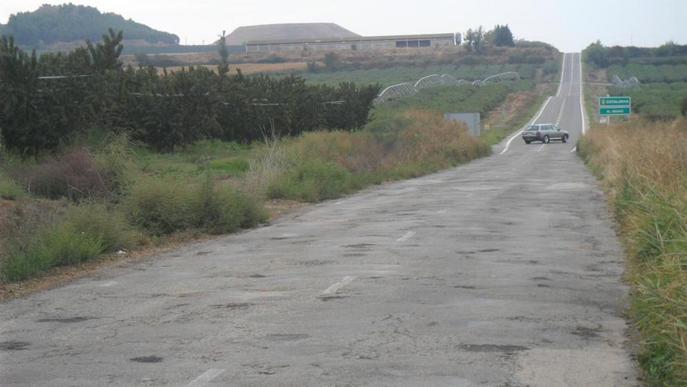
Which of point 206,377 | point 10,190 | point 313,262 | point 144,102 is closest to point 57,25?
point 144,102

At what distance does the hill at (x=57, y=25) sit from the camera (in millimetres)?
131500

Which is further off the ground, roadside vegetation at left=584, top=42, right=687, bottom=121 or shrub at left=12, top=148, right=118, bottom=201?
shrub at left=12, top=148, right=118, bottom=201

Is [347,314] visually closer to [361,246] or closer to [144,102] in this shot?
[361,246]

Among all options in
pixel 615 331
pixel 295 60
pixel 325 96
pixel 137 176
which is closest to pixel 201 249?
pixel 137 176

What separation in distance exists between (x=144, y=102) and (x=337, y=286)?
3213 cm

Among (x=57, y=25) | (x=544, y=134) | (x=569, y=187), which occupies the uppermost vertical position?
(x=57, y=25)

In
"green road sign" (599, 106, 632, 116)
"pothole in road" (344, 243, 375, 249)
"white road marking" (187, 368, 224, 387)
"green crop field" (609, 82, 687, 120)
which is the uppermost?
"white road marking" (187, 368, 224, 387)

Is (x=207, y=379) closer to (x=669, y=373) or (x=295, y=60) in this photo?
(x=669, y=373)

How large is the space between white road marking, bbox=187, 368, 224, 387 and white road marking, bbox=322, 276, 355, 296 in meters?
3.99

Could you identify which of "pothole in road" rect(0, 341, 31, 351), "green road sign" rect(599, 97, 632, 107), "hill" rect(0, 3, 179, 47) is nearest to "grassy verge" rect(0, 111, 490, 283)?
"pothole in road" rect(0, 341, 31, 351)

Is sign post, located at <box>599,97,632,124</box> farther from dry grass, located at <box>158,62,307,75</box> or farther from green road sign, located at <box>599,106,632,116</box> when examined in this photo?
dry grass, located at <box>158,62,307,75</box>

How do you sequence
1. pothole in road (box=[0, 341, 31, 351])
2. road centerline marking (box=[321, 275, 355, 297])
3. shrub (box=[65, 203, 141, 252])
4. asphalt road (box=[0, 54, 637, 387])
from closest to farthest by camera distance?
asphalt road (box=[0, 54, 637, 387]) → pothole in road (box=[0, 341, 31, 351]) → road centerline marking (box=[321, 275, 355, 297]) → shrub (box=[65, 203, 141, 252])

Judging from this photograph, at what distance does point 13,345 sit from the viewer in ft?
32.9

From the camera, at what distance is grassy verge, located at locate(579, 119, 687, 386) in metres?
8.34
